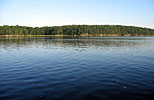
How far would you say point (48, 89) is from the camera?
468 inches

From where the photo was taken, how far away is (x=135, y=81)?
1391 cm

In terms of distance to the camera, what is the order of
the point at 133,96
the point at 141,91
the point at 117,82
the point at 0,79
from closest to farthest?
the point at 133,96, the point at 141,91, the point at 117,82, the point at 0,79

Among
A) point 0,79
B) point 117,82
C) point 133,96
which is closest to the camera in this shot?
point 133,96

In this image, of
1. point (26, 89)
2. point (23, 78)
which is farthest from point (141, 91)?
point (23, 78)

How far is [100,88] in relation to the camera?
12.2 m

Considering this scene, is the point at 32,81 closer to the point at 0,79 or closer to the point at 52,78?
the point at 52,78

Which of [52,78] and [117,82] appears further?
[52,78]

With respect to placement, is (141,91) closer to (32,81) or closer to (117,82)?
(117,82)

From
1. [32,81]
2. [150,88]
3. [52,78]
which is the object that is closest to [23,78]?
[32,81]

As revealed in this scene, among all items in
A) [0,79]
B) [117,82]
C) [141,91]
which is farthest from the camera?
[0,79]

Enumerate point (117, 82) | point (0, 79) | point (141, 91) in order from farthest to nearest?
point (0, 79) < point (117, 82) < point (141, 91)

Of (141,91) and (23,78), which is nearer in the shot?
→ (141,91)

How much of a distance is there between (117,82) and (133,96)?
302cm

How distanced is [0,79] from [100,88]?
10809 millimetres
